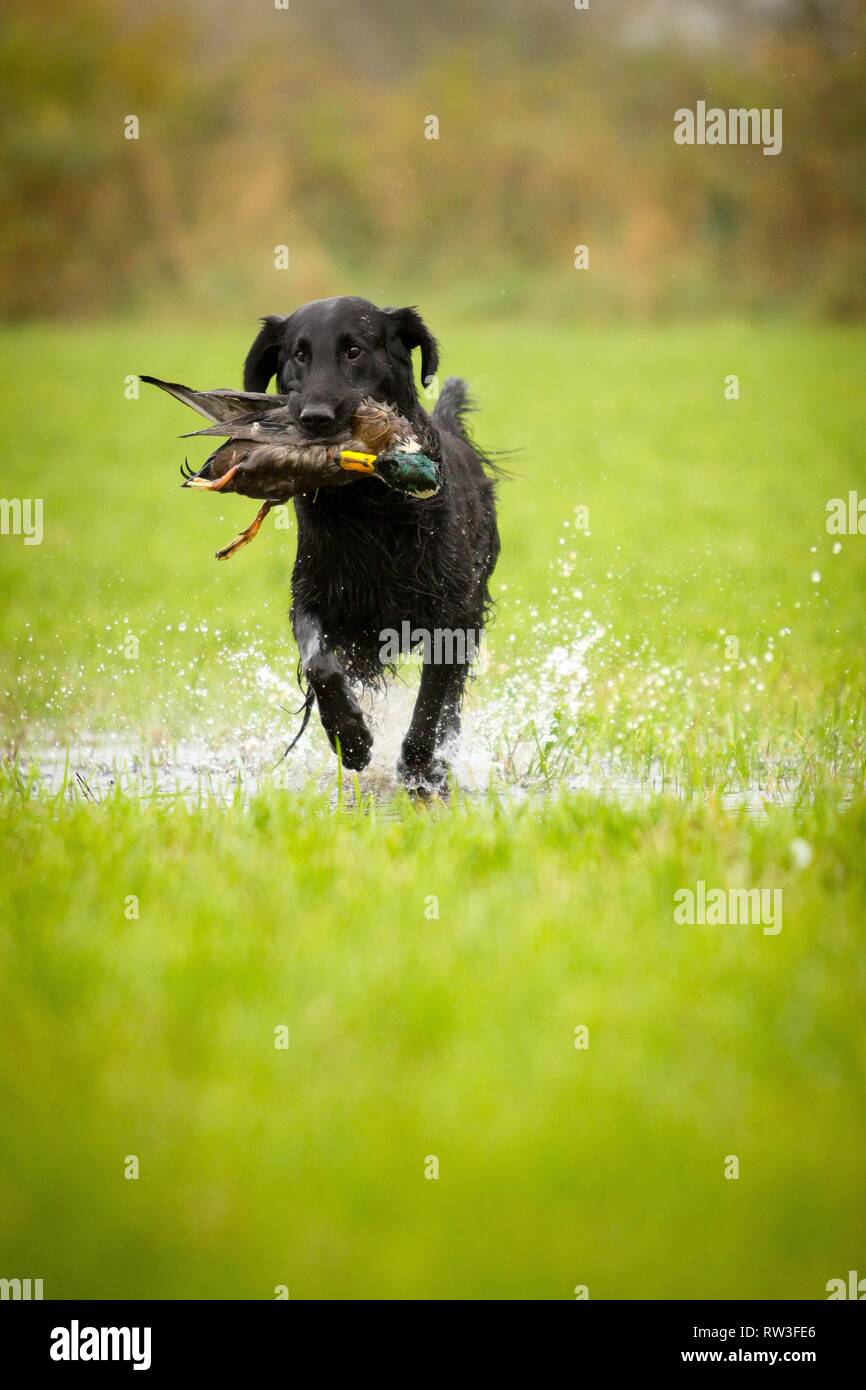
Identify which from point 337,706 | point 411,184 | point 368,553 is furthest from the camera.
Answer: point 411,184

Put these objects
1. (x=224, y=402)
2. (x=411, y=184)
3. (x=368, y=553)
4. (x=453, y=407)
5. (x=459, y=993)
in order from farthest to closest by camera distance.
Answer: (x=411, y=184) → (x=453, y=407) → (x=368, y=553) → (x=224, y=402) → (x=459, y=993)

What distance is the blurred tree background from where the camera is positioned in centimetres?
2728

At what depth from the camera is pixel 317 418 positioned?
4180mm

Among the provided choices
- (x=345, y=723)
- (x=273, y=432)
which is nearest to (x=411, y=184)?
(x=273, y=432)

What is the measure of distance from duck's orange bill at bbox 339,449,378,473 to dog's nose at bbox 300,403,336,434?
0.30 ft

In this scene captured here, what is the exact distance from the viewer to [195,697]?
5.82 meters

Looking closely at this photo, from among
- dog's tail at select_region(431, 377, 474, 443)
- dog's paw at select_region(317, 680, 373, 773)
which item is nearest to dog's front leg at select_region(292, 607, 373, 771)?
dog's paw at select_region(317, 680, 373, 773)

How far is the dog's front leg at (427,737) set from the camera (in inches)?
188

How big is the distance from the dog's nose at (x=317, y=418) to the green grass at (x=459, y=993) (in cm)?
107

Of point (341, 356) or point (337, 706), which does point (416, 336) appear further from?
point (337, 706)

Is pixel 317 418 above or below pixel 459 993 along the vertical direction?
above

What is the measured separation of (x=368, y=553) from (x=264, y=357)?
81 cm

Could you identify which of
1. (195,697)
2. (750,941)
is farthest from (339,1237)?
(195,697)

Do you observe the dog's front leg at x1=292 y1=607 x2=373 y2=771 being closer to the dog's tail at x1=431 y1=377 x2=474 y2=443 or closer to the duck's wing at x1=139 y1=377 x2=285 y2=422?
the duck's wing at x1=139 y1=377 x2=285 y2=422
